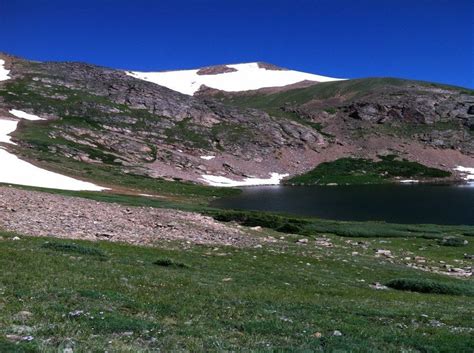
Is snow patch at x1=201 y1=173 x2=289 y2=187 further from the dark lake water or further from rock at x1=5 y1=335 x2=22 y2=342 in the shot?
rock at x1=5 y1=335 x2=22 y2=342

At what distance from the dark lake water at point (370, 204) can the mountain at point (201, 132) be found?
26.2 metres

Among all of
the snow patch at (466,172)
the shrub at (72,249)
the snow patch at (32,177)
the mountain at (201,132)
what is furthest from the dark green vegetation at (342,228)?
the snow patch at (466,172)

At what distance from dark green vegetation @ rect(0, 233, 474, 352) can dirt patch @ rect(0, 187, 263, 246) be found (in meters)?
4.02

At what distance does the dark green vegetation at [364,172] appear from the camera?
13712cm

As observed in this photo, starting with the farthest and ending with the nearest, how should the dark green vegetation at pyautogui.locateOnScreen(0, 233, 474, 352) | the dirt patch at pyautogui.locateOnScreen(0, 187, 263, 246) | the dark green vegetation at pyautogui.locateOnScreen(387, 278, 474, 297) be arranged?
the dirt patch at pyautogui.locateOnScreen(0, 187, 263, 246), the dark green vegetation at pyautogui.locateOnScreen(387, 278, 474, 297), the dark green vegetation at pyautogui.locateOnScreen(0, 233, 474, 352)

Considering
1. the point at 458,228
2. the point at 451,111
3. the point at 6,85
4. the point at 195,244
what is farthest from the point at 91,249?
the point at 451,111

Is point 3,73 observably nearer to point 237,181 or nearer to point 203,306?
point 237,181

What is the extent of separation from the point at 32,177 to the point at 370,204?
2342 inches

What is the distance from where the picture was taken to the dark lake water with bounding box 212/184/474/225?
68.9m

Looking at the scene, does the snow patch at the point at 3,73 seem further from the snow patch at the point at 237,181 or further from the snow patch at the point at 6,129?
the snow patch at the point at 237,181

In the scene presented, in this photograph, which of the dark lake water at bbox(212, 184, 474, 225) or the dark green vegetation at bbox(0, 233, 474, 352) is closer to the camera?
the dark green vegetation at bbox(0, 233, 474, 352)

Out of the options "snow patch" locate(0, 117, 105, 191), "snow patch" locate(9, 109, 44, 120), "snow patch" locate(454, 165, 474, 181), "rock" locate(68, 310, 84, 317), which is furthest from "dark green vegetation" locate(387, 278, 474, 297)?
"snow patch" locate(9, 109, 44, 120)

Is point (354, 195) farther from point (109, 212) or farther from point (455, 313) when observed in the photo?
point (455, 313)

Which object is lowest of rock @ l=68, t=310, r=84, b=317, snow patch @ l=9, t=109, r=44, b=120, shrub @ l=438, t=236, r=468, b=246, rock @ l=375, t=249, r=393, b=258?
rock @ l=375, t=249, r=393, b=258
